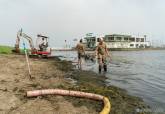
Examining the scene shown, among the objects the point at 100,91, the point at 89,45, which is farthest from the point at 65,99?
the point at 89,45

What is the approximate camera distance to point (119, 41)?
126312 millimetres

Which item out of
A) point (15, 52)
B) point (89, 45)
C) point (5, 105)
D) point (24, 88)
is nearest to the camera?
point (5, 105)

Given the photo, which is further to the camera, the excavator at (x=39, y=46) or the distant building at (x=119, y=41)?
the distant building at (x=119, y=41)

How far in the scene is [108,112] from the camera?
8844 millimetres

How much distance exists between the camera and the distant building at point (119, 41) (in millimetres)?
121744

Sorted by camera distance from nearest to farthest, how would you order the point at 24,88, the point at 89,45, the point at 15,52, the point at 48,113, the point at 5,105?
the point at 48,113 → the point at 5,105 → the point at 24,88 → the point at 15,52 → the point at 89,45

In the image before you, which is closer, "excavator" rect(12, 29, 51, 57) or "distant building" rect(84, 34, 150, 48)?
"excavator" rect(12, 29, 51, 57)

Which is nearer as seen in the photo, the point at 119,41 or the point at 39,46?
the point at 39,46

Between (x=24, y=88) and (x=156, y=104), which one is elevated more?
(x=24, y=88)

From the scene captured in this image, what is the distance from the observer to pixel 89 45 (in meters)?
120

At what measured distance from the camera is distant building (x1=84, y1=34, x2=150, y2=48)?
122 metres

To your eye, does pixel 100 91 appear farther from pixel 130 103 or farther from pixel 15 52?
pixel 15 52

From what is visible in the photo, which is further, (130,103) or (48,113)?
(130,103)

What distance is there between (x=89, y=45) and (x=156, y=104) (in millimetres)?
108277
